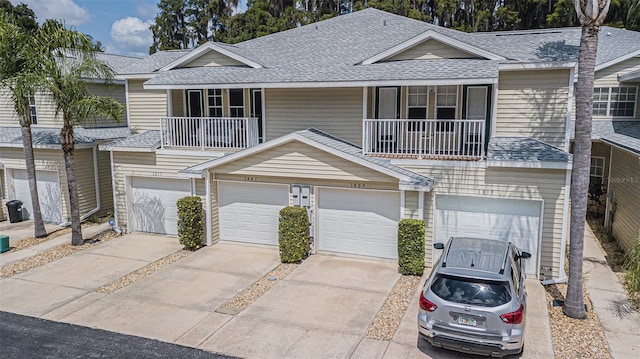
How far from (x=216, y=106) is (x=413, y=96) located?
22.8 ft

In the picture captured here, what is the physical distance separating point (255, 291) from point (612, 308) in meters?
7.92

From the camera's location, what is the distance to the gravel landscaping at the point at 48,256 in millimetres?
12600

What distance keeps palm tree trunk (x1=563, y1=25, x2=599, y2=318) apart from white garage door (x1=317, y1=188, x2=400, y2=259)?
4.55 m

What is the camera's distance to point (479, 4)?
39.4 meters

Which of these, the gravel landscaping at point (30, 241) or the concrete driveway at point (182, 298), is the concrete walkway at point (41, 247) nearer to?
the gravel landscaping at point (30, 241)

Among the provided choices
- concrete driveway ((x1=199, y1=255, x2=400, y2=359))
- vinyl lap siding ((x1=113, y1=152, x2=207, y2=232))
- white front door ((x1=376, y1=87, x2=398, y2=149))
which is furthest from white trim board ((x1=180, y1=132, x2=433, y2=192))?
concrete driveway ((x1=199, y1=255, x2=400, y2=359))

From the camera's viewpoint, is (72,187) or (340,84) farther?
(72,187)

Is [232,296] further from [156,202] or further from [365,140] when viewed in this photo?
[156,202]

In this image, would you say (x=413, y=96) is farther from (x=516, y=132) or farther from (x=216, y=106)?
(x=216, y=106)

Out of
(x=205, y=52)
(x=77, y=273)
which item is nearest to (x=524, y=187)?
(x=205, y=52)

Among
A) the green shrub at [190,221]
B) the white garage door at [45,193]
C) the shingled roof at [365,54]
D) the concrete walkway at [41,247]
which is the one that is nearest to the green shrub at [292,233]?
the green shrub at [190,221]

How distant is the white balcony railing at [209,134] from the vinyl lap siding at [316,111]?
A: 77cm

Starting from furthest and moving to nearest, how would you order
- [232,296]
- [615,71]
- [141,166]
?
1. [615,71]
2. [141,166]
3. [232,296]

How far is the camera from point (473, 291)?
7.52 meters
